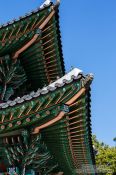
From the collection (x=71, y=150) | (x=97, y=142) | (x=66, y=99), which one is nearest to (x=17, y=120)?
(x=66, y=99)

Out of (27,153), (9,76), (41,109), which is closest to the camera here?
(41,109)

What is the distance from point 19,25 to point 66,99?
4114 mm

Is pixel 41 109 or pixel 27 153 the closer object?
pixel 41 109

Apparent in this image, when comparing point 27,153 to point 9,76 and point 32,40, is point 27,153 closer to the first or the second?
point 9,76

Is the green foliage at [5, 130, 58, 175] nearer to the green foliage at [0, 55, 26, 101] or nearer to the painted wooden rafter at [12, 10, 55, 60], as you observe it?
the green foliage at [0, 55, 26, 101]

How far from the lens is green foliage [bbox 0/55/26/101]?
13377 mm

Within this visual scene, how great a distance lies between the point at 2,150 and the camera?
10.5 m

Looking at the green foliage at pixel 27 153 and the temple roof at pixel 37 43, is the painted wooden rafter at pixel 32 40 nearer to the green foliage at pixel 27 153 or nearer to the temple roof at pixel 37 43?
the temple roof at pixel 37 43

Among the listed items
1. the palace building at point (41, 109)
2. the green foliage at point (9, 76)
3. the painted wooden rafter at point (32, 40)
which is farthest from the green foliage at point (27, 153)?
the painted wooden rafter at point (32, 40)

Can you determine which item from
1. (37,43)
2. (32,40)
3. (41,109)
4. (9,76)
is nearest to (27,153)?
(41,109)

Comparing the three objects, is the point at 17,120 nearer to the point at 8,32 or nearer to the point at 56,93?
the point at 56,93

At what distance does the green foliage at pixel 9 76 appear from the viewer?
13.4m

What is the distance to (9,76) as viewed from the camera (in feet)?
44.1

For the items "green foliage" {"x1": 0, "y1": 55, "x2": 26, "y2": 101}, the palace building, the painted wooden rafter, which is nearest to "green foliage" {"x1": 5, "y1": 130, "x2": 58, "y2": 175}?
the palace building
